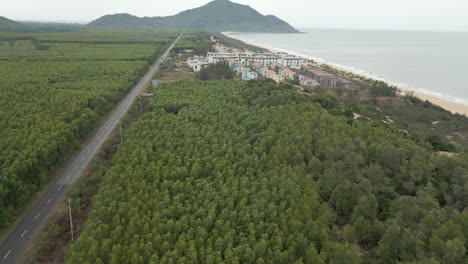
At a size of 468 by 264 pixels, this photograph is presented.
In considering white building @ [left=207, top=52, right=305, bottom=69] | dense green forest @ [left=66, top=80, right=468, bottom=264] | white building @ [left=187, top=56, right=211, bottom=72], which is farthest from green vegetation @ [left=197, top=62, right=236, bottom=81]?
dense green forest @ [left=66, top=80, right=468, bottom=264]

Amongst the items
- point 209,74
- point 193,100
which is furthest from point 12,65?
point 193,100

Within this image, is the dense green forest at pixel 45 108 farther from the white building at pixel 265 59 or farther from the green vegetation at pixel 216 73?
the white building at pixel 265 59

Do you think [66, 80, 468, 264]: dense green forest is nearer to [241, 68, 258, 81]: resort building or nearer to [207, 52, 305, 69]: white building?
[241, 68, 258, 81]: resort building

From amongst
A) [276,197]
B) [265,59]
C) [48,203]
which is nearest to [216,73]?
[265,59]

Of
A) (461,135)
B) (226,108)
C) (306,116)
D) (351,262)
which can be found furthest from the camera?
(461,135)

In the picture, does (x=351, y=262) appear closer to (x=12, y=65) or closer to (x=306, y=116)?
(x=306, y=116)

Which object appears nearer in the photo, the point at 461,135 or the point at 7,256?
the point at 7,256

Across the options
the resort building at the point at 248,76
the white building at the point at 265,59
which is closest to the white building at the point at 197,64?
the white building at the point at 265,59

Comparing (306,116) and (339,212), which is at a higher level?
(306,116)
